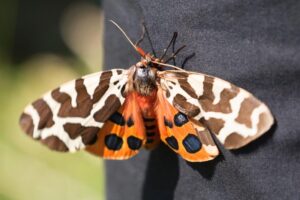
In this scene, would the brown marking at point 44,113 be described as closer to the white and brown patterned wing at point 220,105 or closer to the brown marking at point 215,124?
the white and brown patterned wing at point 220,105

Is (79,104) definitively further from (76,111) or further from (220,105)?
(220,105)

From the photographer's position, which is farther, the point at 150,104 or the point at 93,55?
the point at 93,55

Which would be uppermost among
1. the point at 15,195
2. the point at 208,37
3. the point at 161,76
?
the point at 208,37

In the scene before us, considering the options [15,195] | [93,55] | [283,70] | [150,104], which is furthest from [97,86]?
[93,55]

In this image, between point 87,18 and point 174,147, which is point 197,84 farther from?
point 87,18

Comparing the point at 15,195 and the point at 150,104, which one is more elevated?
the point at 150,104

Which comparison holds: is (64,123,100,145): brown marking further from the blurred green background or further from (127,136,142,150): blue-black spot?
the blurred green background

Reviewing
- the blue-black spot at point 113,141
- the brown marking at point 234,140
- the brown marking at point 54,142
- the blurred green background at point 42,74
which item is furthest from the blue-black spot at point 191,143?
the blurred green background at point 42,74

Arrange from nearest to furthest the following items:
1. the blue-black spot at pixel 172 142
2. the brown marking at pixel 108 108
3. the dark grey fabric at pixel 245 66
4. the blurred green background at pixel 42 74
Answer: the dark grey fabric at pixel 245 66
the blue-black spot at pixel 172 142
the brown marking at pixel 108 108
the blurred green background at pixel 42 74

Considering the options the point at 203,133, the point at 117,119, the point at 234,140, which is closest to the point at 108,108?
the point at 117,119
